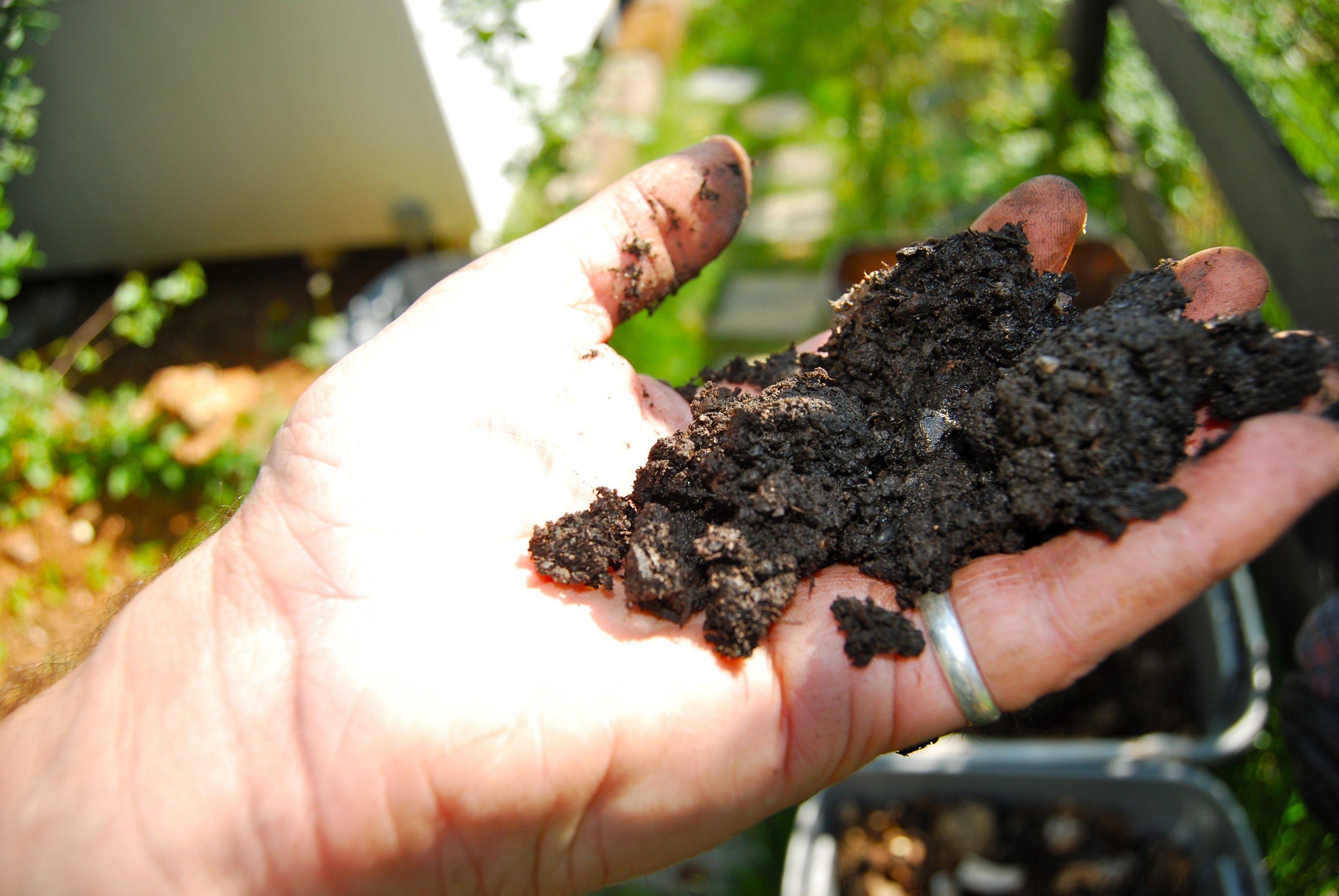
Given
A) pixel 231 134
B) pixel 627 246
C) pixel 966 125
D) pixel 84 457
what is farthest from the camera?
pixel 966 125

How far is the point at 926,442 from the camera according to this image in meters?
1.78

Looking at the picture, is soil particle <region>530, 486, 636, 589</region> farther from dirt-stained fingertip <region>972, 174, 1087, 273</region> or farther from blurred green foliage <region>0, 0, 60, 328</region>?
blurred green foliage <region>0, 0, 60, 328</region>

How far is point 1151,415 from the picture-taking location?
151cm

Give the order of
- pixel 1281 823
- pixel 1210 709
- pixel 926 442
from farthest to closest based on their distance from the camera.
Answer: pixel 1210 709, pixel 1281 823, pixel 926 442

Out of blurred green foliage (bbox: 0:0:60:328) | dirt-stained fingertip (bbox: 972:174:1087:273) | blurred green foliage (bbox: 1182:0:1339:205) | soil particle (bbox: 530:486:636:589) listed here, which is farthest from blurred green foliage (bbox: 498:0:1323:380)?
soil particle (bbox: 530:486:636:589)

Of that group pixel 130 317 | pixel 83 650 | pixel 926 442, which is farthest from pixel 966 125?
pixel 83 650

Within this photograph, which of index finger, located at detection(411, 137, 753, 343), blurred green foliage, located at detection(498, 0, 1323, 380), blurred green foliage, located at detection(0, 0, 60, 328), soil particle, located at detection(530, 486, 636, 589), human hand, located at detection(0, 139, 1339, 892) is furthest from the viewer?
blurred green foliage, located at detection(498, 0, 1323, 380)

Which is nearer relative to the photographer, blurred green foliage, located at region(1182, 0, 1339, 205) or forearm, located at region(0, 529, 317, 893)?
forearm, located at region(0, 529, 317, 893)

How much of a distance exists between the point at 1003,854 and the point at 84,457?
4256 millimetres

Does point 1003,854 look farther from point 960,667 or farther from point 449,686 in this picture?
point 449,686

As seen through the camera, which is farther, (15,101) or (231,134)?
(231,134)

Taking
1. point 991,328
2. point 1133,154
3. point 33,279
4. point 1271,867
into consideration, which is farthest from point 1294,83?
point 33,279

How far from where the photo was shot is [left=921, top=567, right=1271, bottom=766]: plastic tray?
2.38 metres

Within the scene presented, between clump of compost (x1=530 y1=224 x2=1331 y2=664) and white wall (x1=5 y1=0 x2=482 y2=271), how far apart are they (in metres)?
3.03
